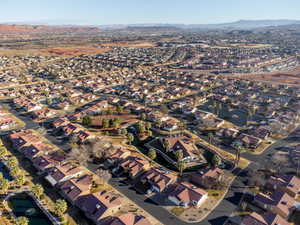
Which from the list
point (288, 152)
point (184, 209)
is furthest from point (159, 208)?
point (288, 152)

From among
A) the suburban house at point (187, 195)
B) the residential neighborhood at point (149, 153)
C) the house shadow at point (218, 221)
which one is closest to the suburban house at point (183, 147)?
the residential neighborhood at point (149, 153)

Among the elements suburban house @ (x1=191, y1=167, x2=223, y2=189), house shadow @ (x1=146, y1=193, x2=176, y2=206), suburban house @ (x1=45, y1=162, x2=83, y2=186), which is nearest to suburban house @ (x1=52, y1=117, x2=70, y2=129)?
suburban house @ (x1=45, y1=162, x2=83, y2=186)

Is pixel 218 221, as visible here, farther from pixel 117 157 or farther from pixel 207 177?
pixel 117 157

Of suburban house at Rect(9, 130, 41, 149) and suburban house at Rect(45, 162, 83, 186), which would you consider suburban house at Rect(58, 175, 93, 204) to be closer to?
suburban house at Rect(45, 162, 83, 186)

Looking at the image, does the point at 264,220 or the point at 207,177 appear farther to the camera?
the point at 207,177

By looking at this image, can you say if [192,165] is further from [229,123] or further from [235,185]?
[229,123]

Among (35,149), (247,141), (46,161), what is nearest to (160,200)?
(46,161)
